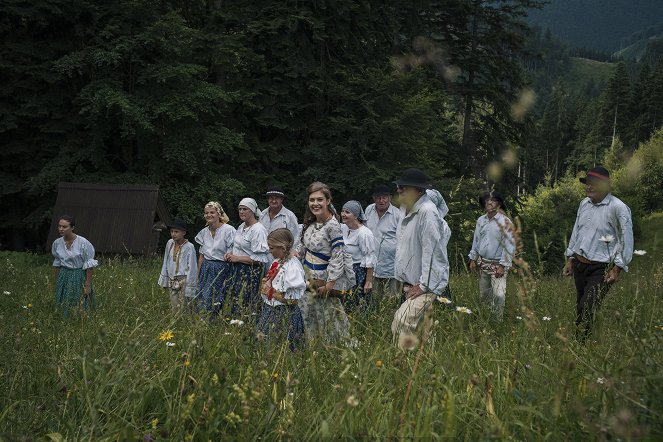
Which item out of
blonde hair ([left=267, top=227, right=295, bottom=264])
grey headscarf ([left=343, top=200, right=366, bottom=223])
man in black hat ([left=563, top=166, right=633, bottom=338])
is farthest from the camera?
grey headscarf ([left=343, top=200, right=366, bottom=223])

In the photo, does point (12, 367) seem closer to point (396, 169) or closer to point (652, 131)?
point (396, 169)

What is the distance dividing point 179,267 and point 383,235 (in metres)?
2.82

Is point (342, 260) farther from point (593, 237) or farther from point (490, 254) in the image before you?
point (490, 254)

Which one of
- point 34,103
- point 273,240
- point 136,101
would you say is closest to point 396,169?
point 136,101

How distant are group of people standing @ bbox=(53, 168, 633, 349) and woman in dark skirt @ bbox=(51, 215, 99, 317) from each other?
1 centimetres

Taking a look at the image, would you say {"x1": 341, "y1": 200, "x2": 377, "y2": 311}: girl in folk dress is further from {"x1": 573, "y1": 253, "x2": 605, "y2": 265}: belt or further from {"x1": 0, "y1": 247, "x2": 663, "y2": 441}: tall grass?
{"x1": 0, "y1": 247, "x2": 663, "y2": 441}: tall grass

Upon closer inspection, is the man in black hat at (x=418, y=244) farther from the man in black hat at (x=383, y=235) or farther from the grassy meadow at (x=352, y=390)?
the man in black hat at (x=383, y=235)

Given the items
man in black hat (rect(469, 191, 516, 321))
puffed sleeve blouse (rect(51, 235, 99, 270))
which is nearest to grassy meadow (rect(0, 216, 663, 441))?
man in black hat (rect(469, 191, 516, 321))

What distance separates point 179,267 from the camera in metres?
7.99

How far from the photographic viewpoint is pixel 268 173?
21625 millimetres

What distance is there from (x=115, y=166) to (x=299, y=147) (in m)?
6.78

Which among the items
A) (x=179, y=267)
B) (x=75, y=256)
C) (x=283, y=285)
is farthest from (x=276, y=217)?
(x=283, y=285)

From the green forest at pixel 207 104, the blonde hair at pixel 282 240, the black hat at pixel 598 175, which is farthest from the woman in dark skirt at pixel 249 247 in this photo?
the green forest at pixel 207 104

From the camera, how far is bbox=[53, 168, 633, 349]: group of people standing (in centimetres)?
468
